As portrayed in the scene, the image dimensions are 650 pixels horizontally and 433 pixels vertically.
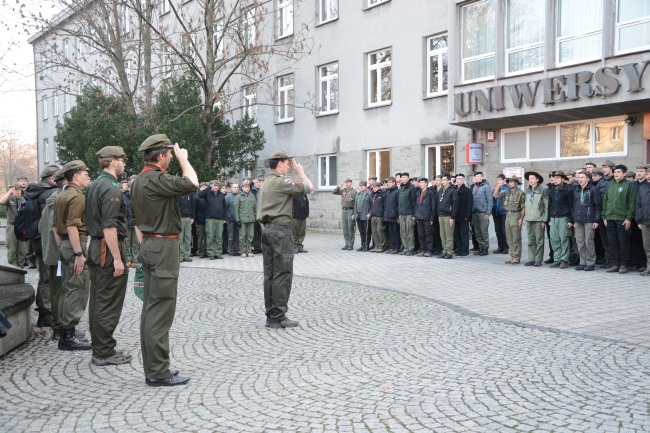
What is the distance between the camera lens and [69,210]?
22.1 feet

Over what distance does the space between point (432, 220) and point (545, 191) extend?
306 centimetres

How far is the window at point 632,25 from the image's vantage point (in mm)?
14914

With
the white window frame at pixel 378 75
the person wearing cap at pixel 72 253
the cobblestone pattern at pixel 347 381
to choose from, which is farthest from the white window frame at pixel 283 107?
the person wearing cap at pixel 72 253

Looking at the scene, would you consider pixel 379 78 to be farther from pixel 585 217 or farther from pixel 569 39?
pixel 585 217

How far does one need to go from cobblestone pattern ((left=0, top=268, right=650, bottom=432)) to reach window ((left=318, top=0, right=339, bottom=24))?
19.2 metres

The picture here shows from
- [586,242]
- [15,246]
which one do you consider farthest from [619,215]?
[15,246]

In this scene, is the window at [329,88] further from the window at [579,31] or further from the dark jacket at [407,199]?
the window at [579,31]

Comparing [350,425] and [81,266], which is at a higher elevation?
[81,266]

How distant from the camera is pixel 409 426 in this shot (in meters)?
4.30

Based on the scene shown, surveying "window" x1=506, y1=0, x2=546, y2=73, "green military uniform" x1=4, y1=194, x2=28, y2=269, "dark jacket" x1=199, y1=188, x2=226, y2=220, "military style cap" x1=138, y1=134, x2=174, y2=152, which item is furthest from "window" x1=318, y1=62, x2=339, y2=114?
"military style cap" x1=138, y1=134, x2=174, y2=152

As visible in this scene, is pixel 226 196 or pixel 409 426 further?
pixel 226 196

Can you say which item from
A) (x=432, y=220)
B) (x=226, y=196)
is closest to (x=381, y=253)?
(x=432, y=220)

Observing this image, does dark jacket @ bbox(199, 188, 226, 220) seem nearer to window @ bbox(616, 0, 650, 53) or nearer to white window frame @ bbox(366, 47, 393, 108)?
white window frame @ bbox(366, 47, 393, 108)

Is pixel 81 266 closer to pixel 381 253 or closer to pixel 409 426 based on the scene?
pixel 409 426
